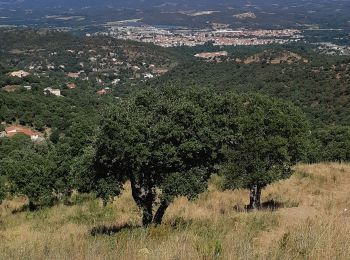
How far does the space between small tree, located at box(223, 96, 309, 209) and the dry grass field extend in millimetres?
1103

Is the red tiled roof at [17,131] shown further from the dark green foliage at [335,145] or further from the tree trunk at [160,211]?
the tree trunk at [160,211]

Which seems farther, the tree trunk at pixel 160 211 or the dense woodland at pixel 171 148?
the tree trunk at pixel 160 211

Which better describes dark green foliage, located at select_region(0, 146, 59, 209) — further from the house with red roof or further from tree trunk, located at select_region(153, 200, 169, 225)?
the house with red roof

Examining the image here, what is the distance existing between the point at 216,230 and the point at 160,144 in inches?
116

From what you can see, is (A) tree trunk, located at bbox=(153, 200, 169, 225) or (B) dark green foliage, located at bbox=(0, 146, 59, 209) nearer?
(A) tree trunk, located at bbox=(153, 200, 169, 225)

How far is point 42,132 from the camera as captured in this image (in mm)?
55625

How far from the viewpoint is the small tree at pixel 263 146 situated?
520 inches

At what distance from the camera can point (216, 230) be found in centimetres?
751

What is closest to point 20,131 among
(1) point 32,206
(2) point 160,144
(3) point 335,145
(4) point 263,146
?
(1) point 32,206

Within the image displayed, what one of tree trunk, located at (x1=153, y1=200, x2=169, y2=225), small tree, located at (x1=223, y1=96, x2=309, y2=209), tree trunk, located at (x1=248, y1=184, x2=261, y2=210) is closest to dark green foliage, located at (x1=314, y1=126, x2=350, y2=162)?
small tree, located at (x1=223, y1=96, x2=309, y2=209)

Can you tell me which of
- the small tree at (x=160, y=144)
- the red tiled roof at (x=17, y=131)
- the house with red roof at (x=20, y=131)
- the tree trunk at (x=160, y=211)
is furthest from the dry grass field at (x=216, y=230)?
the red tiled roof at (x=17, y=131)

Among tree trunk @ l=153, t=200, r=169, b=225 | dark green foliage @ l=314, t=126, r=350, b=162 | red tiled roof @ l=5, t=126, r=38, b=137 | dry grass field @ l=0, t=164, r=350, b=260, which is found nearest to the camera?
dry grass field @ l=0, t=164, r=350, b=260

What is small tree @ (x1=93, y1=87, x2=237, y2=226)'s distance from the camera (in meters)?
9.76

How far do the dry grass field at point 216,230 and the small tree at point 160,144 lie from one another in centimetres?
90
